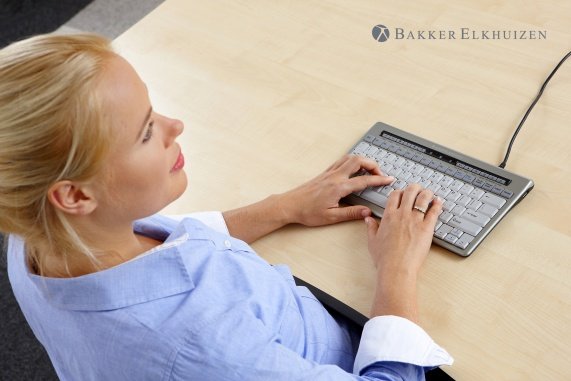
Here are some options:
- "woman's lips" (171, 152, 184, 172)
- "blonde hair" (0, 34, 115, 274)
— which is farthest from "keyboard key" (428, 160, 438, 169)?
"blonde hair" (0, 34, 115, 274)

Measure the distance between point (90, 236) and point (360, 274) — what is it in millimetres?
357

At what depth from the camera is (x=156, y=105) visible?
123 cm

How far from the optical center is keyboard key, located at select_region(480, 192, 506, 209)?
974 mm

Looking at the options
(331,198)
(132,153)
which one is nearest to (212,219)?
(331,198)

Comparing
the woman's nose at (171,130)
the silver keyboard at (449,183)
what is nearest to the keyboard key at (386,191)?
the silver keyboard at (449,183)

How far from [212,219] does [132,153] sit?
276 millimetres

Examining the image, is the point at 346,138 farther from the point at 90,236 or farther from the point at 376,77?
the point at 90,236

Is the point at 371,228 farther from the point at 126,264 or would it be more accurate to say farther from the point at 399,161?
the point at 126,264

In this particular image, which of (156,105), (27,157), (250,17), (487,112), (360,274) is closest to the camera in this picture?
A: (27,157)

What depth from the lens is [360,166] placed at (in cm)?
106

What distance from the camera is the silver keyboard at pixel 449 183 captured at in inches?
37.9

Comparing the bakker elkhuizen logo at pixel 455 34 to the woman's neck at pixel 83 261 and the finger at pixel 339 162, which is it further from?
the woman's neck at pixel 83 261

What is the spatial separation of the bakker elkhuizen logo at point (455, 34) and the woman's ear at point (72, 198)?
0.67m

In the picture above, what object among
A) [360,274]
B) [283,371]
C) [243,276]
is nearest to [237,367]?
[283,371]
